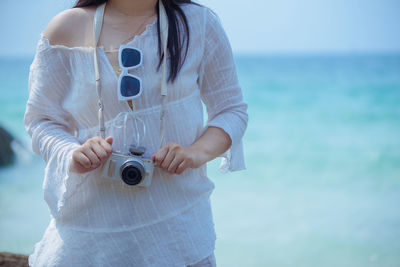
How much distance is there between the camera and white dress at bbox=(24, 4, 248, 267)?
104 centimetres

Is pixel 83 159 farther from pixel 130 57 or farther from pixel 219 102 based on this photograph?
pixel 219 102

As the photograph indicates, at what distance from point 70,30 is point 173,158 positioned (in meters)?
0.39

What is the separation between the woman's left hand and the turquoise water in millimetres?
3003

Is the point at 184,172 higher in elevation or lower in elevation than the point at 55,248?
higher

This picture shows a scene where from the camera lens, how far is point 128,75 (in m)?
1.02

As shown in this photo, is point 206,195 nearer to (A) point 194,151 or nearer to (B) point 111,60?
(A) point 194,151

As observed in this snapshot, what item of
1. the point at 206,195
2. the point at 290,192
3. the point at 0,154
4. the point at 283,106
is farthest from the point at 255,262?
the point at 283,106

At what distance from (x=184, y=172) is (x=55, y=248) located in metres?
0.34

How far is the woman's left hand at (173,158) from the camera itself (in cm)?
99

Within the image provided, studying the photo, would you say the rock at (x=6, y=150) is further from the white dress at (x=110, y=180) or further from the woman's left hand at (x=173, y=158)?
the woman's left hand at (x=173, y=158)

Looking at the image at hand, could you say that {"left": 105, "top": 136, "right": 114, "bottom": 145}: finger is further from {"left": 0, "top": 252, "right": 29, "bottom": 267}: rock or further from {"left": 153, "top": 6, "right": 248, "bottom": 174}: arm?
{"left": 0, "top": 252, "right": 29, "bottom": 267}: rock

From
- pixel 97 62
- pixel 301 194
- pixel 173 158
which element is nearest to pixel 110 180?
pixel 173 158

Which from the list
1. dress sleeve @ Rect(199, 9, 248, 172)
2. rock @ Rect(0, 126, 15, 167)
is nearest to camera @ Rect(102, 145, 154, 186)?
dress sleeve @ Rect(199, 9, 248, 172)

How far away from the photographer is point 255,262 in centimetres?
393
